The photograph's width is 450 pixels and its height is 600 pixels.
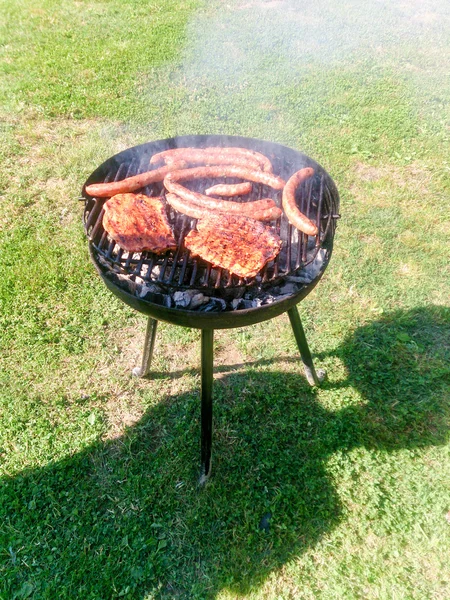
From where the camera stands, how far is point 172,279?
100 inches

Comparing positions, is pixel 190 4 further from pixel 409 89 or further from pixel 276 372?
pixel 276 372

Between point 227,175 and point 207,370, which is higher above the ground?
point 227,175

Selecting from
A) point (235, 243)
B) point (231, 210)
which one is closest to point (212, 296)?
point (235, 243)

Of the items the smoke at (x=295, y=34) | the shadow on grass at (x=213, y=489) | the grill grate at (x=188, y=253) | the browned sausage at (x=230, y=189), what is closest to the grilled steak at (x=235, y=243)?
the grill grate at (x=188, y=253)

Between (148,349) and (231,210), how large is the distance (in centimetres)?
139

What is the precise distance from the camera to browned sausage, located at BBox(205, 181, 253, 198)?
119 inches

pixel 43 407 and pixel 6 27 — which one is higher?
pixel 6 27

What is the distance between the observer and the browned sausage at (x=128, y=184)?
9.48 feet

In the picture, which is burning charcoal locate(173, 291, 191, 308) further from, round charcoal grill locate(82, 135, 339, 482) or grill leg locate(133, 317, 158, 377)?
grill leg locate(133, 317, 158, 377)

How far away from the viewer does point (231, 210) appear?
2.87 meters

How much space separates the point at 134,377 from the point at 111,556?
139 centimetres

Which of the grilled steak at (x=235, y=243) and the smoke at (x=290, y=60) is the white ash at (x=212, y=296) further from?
the smoke at (x=290, y=60)

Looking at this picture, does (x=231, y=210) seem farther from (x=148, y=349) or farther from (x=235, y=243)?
(x=148, y=349)

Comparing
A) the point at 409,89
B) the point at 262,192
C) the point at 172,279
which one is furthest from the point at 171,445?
the point at 409,89
